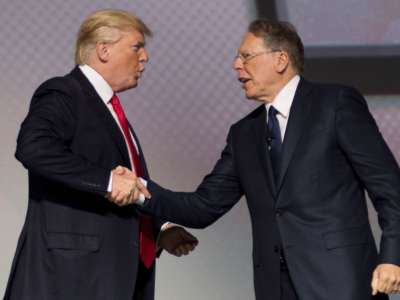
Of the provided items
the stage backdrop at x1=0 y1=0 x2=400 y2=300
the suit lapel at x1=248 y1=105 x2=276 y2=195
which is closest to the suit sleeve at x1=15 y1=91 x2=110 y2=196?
the suit lapel at x1=248 y1=105 x2=276 y2=195

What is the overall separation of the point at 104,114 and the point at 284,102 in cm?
48

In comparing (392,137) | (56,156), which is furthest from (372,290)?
(392,137)

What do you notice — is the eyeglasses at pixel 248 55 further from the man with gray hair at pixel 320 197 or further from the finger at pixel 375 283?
the finger at pixel 375 283

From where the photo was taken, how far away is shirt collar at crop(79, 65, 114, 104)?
9.27ft

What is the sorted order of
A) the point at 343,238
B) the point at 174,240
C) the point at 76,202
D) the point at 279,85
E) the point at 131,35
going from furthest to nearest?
the point at 174,240 → the point at 131,35 → the point at 279,85 → the point at 76,202 → the point at 343,238

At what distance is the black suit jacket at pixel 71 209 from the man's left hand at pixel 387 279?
0.65 meters

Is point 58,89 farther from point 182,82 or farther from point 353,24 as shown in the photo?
point 353,24

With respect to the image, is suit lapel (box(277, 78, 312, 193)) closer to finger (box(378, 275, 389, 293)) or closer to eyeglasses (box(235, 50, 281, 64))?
eyeglasses (box(235, 50, 281, 64))

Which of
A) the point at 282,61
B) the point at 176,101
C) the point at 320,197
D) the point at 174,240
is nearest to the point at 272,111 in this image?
the point at 282,61

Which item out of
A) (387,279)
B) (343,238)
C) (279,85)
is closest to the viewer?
(387,279)

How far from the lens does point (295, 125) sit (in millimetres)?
2693

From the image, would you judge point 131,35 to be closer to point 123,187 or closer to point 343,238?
point 123,187

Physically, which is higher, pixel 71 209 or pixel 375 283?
pixel 71 209

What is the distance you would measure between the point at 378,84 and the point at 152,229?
122cm
